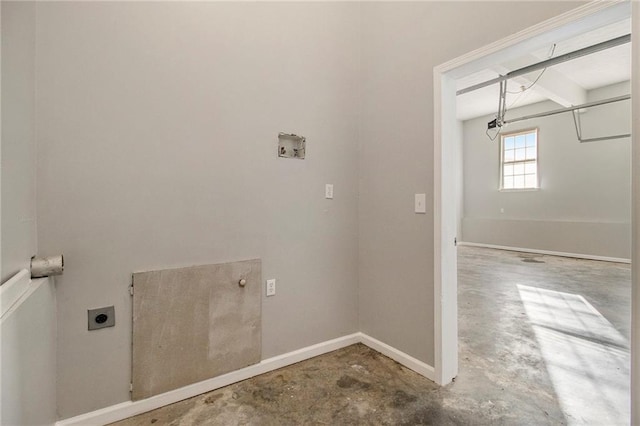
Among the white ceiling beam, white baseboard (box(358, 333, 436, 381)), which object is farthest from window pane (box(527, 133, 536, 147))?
white baseboard (box(358, 333, 436, 381))

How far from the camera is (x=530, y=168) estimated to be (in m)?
6.86

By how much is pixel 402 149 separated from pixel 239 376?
1.86 metres

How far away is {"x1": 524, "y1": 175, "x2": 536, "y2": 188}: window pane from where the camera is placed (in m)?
6.77

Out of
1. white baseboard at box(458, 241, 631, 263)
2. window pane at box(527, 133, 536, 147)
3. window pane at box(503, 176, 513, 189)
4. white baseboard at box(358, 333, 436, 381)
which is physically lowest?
white baseboard at box(358, 333, 436, 381)

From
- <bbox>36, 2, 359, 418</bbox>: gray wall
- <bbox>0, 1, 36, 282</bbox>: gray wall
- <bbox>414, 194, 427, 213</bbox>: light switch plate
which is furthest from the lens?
<bbox>414, 194, 427, 213</bbox>: light switch plate

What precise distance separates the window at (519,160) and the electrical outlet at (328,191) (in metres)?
6.75

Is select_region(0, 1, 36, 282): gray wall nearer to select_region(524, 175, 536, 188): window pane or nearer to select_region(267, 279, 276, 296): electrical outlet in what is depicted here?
select_region(267, 279, 276, 296): electrical outlet

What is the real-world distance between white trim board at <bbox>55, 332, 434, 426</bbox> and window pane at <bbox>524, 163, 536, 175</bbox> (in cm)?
682

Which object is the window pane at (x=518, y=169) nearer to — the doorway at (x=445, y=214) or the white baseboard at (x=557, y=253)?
the white baseboard at (x=557, y=253)

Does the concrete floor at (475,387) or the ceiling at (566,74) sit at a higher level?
the ceiling at (566,74)

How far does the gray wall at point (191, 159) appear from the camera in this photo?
137cm

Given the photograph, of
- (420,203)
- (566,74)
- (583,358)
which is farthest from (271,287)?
(566,74)

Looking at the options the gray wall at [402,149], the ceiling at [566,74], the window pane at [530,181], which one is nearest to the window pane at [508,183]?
the window pane at [530,181]

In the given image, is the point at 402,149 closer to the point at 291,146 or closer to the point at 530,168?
the point at 291,146
